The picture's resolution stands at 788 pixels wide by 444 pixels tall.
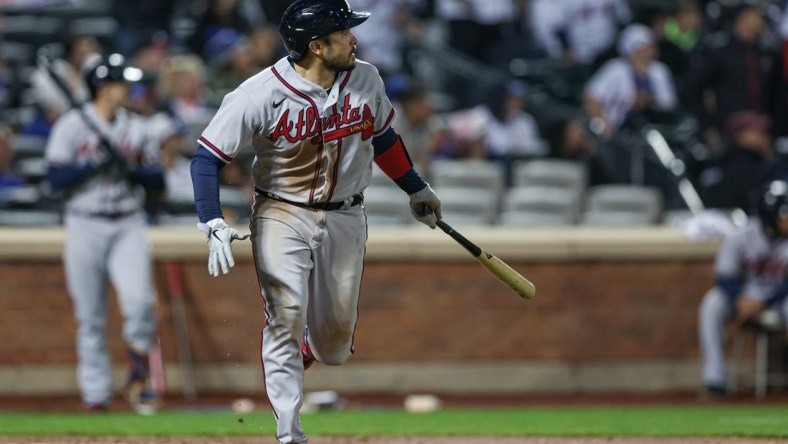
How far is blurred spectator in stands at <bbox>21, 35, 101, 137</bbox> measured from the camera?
12.0m

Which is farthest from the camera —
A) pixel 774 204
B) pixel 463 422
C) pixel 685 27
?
pixel 685 27

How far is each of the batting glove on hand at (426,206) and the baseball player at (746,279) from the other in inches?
199

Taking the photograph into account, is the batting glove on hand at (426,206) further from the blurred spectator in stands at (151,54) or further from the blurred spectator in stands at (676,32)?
the blurred spectator in stands at (676,32)

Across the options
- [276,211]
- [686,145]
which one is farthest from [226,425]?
[686,145]

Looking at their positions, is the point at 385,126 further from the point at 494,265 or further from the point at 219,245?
the point at 219,245

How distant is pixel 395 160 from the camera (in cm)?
664

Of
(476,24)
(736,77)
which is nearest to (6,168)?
(476,24)

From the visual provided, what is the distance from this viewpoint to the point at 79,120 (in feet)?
31.8

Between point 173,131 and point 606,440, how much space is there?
5.11 meters

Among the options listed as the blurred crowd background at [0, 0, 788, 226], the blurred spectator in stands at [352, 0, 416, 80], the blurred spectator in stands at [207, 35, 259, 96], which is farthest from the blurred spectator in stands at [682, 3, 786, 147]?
the blurred spectator in stands at [207, 35, 259, 96]

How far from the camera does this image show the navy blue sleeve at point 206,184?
19.4ft

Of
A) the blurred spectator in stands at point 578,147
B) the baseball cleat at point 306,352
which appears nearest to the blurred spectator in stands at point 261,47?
the blurred spectator in stands at point 578,147

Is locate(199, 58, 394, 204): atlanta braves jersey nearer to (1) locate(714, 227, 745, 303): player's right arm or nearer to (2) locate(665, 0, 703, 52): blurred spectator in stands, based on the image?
(1) locate(714, 227, 745, 303): player's right arm

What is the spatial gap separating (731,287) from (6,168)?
596cm
